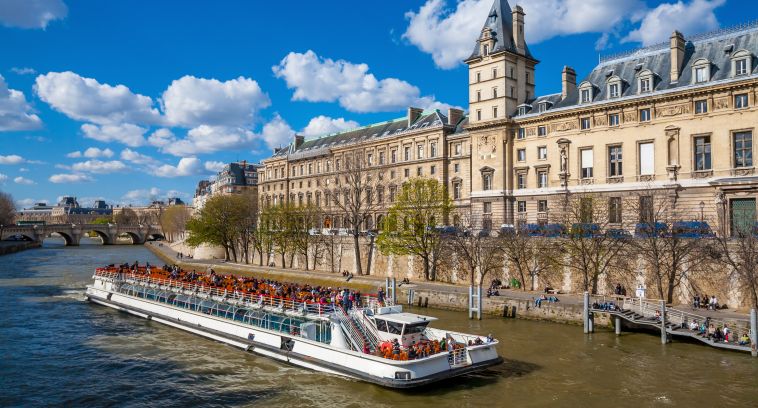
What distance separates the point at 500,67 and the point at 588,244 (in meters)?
22.9

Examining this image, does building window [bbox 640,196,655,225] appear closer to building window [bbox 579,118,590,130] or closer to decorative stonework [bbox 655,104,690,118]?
decorative stonework [bbox 655,104,690,118]

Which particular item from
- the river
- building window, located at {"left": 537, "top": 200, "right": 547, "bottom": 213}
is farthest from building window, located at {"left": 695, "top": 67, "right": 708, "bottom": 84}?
the river

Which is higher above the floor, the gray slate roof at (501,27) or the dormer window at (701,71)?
the gray slate roof at (501,27)

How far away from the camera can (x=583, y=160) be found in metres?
51.8

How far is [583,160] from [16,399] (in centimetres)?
4516

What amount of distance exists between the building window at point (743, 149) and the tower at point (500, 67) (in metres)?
20.6

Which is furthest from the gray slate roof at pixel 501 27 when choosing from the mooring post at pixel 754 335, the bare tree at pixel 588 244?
the mooring post at pixel 754 335

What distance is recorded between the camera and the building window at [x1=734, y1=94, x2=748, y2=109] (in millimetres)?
41719

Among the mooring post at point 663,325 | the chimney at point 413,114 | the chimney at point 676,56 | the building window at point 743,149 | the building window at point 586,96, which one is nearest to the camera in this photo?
the mooring post at point 663,325

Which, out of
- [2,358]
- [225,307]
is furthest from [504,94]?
Answer: [2,358]

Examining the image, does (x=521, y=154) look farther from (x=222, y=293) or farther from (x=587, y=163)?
(x=222, y=293)

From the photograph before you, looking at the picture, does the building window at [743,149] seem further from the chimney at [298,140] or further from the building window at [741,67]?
the chimney at [298,140]

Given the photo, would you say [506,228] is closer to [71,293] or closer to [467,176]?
[467,176]

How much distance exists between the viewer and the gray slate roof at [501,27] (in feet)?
189
